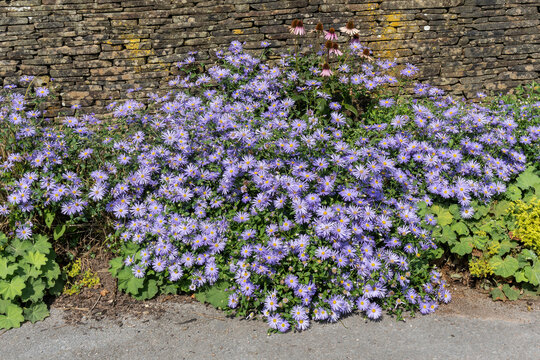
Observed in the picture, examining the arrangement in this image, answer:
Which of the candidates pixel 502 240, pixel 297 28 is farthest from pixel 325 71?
pixel 502 240

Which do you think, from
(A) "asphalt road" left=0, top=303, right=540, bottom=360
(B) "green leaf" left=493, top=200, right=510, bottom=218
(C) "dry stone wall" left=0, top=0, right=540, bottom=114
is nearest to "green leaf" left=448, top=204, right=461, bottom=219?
(B) "green leaf" left=493, top=200, right=510, bottom=218

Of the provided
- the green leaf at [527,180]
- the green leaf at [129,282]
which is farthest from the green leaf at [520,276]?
the green leaf at [129,282]

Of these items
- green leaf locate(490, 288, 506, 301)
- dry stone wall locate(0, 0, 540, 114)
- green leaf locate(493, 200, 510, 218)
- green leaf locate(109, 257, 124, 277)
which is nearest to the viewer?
green leaf locate(490, 288, 506, 301)

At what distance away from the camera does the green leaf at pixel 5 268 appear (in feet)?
10.6

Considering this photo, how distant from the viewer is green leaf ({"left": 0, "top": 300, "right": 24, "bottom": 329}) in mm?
3195

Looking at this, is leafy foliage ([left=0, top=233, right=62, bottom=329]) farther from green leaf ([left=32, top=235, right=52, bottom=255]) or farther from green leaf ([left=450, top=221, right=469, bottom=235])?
green leaf ([left=450, top=221, right=469, bottom=235])

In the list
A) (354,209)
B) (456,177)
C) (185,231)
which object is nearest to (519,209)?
(456,177)

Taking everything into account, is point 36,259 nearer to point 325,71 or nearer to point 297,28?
point 325,71

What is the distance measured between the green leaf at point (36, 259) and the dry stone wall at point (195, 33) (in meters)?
2.18

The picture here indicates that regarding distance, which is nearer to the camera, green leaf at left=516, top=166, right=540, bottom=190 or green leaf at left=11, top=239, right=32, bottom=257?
green leaf at left=11, top=239, right=32, bottom=257

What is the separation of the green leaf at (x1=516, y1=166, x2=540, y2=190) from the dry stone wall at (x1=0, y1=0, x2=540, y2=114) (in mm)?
1891

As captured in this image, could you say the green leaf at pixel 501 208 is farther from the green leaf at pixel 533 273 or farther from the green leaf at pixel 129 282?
the green leaf at pixel 129 282

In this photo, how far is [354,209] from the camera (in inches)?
125

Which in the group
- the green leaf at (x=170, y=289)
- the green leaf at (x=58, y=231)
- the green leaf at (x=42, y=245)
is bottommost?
the green leaf at (x=170, y=289)
